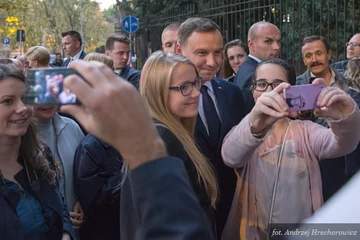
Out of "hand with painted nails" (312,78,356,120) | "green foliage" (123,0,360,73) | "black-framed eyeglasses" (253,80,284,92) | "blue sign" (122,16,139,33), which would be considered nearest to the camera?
"hand with painted nails" (312,78,356,120)

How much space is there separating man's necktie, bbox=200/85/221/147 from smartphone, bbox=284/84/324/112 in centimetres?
94

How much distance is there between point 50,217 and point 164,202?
5.64 ft

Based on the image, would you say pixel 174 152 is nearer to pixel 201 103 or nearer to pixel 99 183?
pixel 99 183

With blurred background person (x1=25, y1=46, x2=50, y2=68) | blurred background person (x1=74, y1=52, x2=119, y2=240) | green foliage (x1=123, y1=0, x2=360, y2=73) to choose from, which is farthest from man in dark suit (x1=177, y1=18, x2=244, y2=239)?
green foliage (x1=123, y1=0, x2=360, y2=73)

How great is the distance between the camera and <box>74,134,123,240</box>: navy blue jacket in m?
3.39

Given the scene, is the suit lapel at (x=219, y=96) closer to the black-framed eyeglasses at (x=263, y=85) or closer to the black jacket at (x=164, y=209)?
the black-framed eyeglasses at (x=263, y=85)

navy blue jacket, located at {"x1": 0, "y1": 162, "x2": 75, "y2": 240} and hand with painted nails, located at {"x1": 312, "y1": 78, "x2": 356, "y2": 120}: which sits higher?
hand with painted nails, located at {"x1": 312, "y1": 78, "x2": 356, "y2": 120}

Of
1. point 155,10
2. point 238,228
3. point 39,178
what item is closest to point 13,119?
point 39,178

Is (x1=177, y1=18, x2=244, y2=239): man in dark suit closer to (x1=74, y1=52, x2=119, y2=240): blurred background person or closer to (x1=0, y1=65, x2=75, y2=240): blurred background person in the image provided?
(x1=74, y1=52, x2=119, y2=240): blurred background person

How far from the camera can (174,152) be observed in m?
2.21

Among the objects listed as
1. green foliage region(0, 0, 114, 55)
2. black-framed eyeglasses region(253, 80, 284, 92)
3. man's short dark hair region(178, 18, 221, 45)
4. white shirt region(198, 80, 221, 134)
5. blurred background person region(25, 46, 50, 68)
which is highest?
green foliage region(0, 0, 114, 55)

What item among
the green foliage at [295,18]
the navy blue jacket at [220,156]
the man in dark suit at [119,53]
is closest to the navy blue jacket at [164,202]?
the navy blue jacket at [220,156]

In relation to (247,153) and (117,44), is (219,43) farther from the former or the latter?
(117,44)

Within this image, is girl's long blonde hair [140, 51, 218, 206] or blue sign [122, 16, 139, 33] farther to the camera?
blue sign [122, 16, 139, 33]
